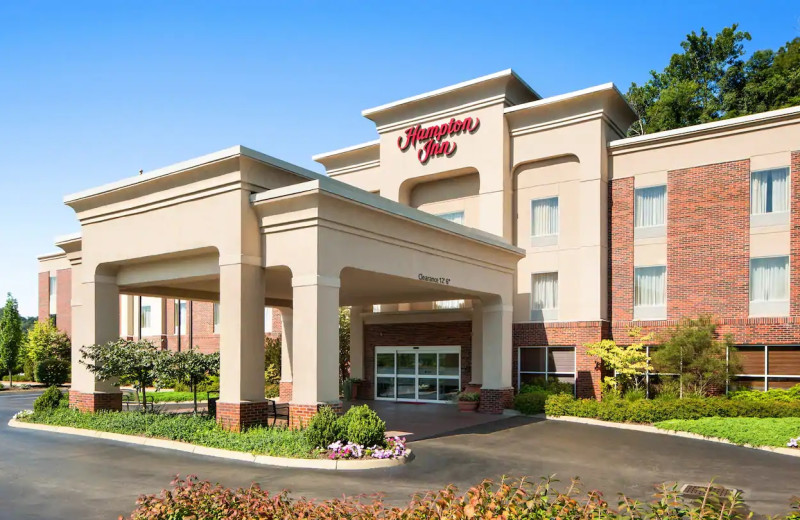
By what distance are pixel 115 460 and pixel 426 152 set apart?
1905 centimetres

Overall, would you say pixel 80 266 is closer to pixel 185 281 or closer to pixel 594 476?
pixel 185 281

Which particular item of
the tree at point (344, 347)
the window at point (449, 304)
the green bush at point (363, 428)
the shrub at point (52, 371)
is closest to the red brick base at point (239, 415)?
the green bush at point (363, 428)

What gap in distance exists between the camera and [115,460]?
15258 mm

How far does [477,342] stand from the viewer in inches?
1116

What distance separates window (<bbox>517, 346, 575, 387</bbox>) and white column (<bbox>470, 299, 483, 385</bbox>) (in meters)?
1.59

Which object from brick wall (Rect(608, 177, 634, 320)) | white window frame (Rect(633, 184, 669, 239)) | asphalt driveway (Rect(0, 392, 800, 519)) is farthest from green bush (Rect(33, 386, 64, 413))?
white window frame (Rect(633, 184, 669, 239))

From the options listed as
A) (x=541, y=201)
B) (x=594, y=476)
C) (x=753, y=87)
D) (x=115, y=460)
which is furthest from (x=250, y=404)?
(x=753, y=87)

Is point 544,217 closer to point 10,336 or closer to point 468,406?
point 468,406

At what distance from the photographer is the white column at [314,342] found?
17.0 meters

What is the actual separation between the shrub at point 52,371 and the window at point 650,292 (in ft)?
124

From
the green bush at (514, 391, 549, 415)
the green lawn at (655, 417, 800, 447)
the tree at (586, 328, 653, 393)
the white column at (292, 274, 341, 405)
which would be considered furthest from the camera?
the green bush at (514, 391, 549, 415)

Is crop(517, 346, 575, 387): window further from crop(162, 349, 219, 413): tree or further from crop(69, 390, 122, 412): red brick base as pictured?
crop(69, 390, 122, 412): red brick base

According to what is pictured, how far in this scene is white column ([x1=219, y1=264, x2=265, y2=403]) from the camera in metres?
17.7

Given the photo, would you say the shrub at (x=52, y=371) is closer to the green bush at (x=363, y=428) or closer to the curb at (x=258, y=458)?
the curb at (x=258, y=458)
